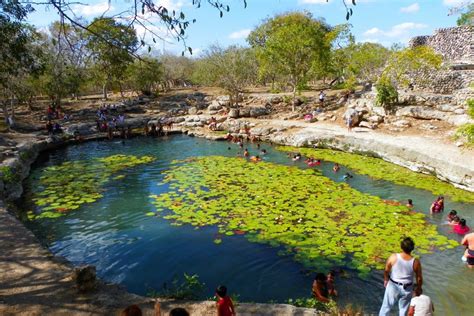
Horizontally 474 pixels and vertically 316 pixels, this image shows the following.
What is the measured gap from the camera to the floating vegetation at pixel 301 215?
1017 centimetres

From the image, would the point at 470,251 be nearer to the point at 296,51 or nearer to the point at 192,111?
the point at 296,51

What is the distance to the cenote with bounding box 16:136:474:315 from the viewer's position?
9.00 metres

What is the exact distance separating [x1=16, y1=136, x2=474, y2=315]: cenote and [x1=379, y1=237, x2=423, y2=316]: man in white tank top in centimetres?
214

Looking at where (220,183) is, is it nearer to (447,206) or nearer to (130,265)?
(130,265)

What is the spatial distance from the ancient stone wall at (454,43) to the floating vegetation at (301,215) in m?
21.3

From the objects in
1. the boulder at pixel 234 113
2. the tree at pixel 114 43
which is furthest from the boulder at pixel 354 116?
the tree at pixel 114 43

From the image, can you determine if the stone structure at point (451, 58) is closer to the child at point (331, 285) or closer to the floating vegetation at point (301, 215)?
the floating vegetation at point (301, 215)

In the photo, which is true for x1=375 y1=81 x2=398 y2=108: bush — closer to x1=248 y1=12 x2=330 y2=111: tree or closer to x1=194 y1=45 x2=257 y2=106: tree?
x1=248 y1=12 x2=330 y2=111: tree

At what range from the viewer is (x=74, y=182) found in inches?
707

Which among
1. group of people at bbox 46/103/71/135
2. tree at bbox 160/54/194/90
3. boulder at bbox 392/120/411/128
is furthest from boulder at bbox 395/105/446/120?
tree at bbox 160/54/194/90

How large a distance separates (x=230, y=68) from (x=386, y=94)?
53.0ft

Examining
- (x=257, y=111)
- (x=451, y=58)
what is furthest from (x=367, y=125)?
(x=451, y=58)

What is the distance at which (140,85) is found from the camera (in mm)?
44312

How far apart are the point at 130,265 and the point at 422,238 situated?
28.5ft
